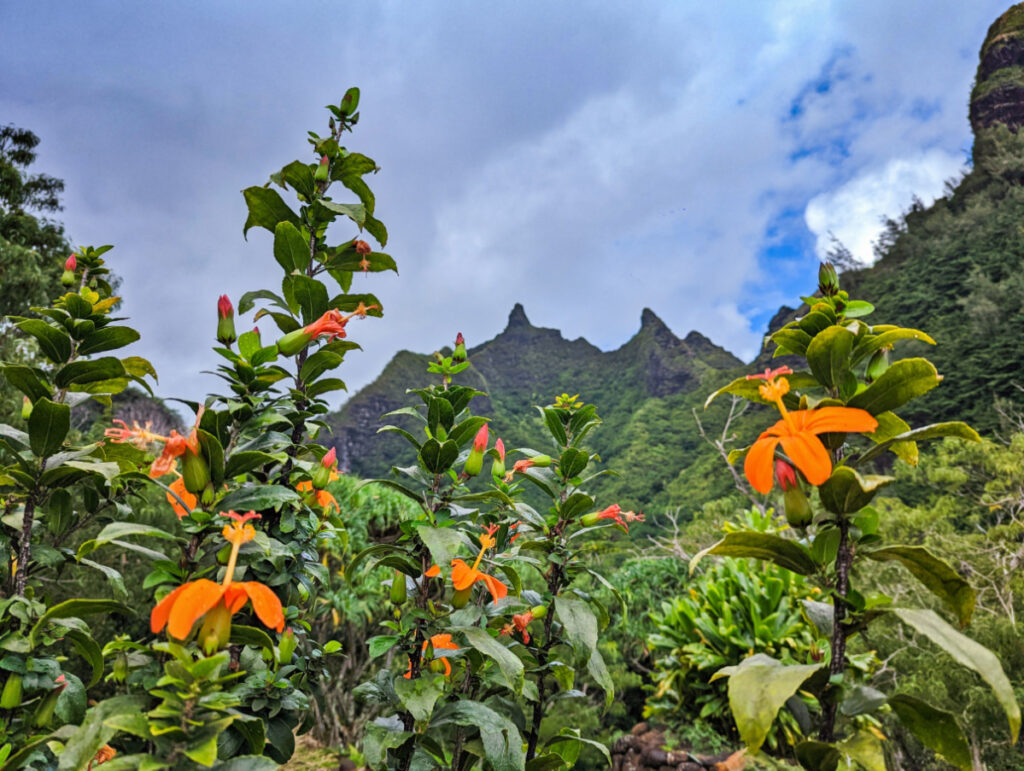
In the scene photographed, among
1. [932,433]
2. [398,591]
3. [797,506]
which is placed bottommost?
[398,591]

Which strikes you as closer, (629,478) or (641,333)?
(629,478)

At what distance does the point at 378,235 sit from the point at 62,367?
0.81 metres

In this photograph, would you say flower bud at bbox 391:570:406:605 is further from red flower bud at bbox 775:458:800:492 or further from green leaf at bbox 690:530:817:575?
red flower bud at bbox 775:458:800:492

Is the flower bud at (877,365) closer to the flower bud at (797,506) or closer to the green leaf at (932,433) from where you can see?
the green leaf at (932,433)

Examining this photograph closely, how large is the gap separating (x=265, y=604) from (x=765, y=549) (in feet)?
2.56

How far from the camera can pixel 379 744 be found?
1011 millimetres

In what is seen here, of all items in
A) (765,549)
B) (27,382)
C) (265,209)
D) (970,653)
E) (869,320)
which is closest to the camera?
(970,653)

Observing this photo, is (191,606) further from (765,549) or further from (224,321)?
(765,549)

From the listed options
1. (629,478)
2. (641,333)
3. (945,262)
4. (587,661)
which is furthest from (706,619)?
(641,333)

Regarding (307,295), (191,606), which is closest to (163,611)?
(191,606)

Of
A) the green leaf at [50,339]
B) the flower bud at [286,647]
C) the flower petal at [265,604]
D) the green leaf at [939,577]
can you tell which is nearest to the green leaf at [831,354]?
the green leaf at [939,577]

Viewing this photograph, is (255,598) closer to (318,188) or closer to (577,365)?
(318,188)

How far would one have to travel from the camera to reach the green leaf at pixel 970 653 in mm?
565

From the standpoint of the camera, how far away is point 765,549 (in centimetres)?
85
